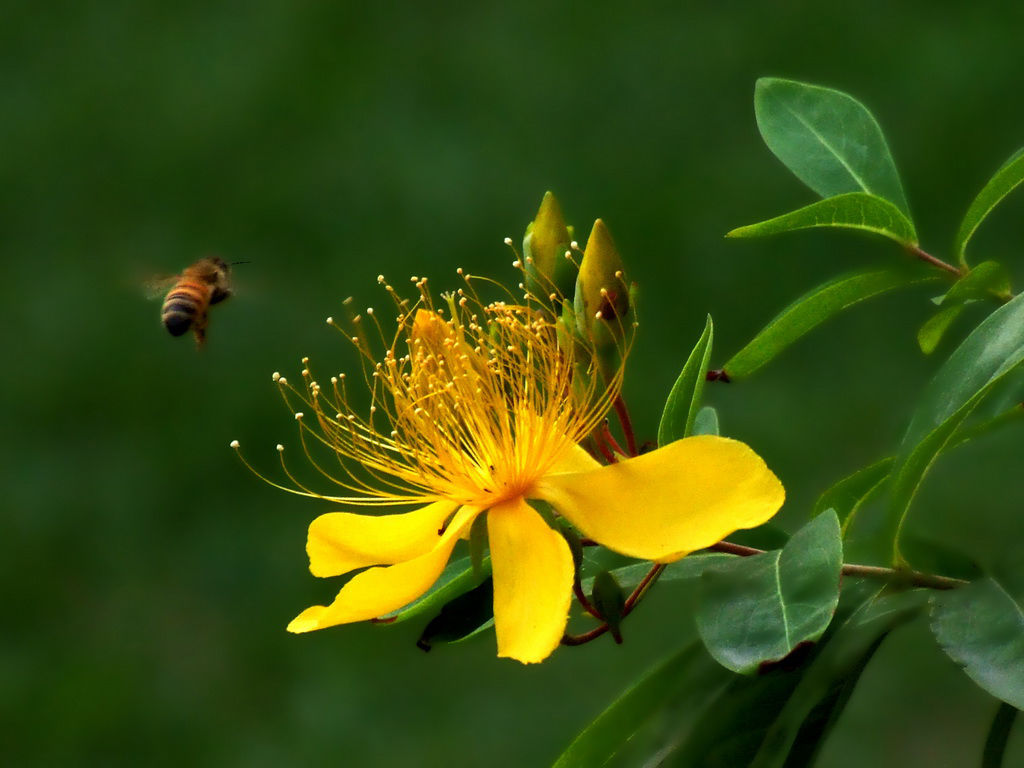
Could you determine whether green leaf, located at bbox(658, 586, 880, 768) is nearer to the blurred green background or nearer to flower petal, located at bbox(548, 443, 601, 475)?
flower petal, located at bbox(548, 443, 601, 475)

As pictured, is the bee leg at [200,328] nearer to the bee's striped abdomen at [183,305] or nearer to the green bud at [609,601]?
the bee's striped abdomen at [183,305]

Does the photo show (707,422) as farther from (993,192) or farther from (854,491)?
(993,192)

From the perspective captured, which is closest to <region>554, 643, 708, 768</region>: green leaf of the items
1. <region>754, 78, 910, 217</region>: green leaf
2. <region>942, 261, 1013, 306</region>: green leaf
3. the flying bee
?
<region>942, 261, 1013, 306</region>: green leaf

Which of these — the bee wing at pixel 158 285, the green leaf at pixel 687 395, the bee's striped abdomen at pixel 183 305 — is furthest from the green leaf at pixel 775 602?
the bee wing at pixel 158 285

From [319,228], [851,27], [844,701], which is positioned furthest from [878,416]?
[844,701]

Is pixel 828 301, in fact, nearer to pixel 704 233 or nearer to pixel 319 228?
pixel 704 233

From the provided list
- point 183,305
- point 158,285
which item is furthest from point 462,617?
point 158,285
